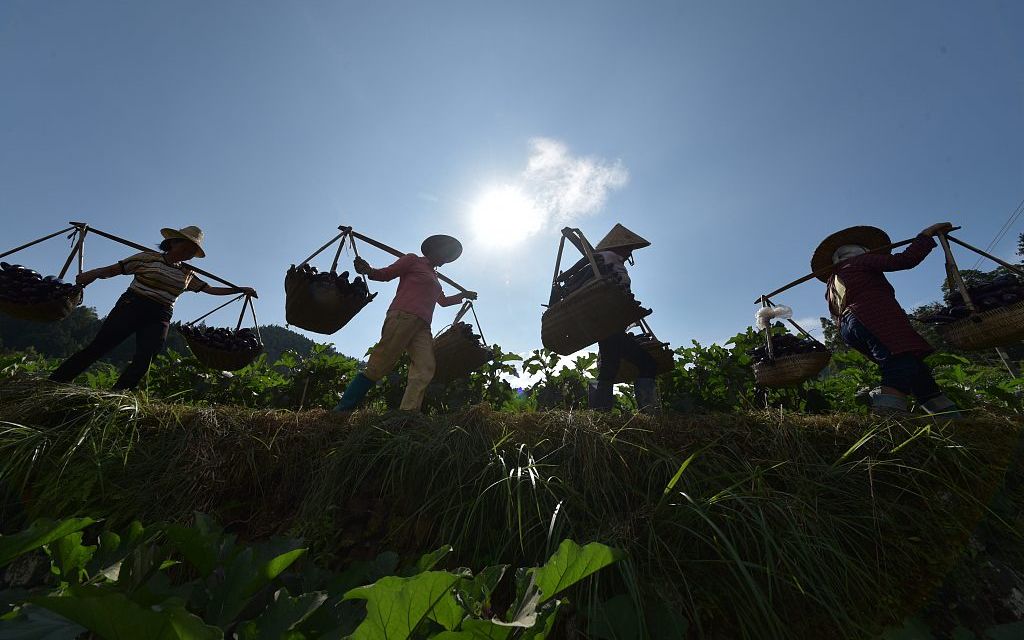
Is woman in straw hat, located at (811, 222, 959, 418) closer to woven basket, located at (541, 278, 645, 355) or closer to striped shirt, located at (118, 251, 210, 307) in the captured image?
woven basket, located at (541, 278, 645, 355)

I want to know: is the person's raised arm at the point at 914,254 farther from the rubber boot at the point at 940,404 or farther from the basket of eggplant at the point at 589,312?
the basket of eggplant at the point at 589,312

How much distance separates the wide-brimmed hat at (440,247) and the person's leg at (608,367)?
6.04 feet

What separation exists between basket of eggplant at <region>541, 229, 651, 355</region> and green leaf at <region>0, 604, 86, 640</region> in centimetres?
295

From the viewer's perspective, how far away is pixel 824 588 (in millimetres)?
1137

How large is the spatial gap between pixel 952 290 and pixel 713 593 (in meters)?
2.88

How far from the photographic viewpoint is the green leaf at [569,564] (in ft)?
2.35

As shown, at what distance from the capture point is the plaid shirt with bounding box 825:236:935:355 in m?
2.77

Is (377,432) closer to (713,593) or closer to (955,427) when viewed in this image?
(713,593)

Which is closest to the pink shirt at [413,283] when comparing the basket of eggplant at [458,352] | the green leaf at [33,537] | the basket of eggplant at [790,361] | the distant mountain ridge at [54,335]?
the basket of eggplant at [458,352]

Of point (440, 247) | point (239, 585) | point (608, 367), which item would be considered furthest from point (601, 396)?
point (239, 585)

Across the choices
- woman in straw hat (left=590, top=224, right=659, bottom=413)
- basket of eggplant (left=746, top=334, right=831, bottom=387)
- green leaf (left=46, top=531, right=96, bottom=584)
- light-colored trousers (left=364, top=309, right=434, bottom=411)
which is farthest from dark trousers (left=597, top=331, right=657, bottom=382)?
green leaf (left=46, top=531, right=96, bottom=584)

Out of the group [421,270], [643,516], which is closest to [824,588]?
[643,516]

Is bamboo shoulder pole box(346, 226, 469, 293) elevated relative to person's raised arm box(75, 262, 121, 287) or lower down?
elevated

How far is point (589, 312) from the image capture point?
324 cm
